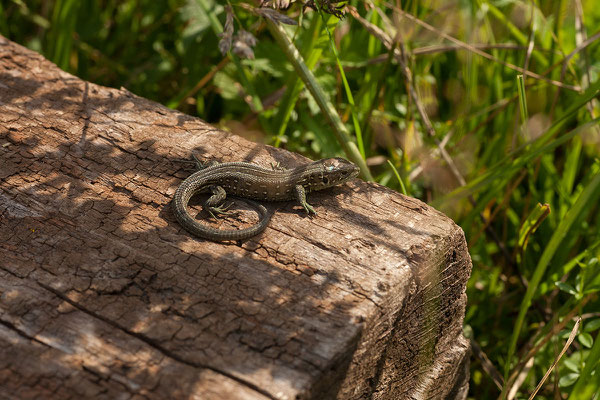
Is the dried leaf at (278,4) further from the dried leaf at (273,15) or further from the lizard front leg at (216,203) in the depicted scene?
the lizard front leg at (216,203)

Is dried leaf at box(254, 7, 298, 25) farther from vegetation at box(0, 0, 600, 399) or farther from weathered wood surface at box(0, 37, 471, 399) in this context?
weathered wood surface at box(0, 37, 471, 399)

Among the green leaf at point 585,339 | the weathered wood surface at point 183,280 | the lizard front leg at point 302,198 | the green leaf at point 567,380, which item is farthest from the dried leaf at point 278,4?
the green leaf at point 567,380

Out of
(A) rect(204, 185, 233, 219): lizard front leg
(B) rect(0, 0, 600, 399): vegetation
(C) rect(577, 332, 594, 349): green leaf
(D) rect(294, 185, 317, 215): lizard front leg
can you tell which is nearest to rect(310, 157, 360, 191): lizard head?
(D) rect(294, 185, 317, 215): lizard front leg

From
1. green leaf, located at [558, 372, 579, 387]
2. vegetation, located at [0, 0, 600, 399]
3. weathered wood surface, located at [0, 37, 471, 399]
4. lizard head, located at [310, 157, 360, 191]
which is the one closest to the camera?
weathered wood surface, located at [0, 37, 471, 399]

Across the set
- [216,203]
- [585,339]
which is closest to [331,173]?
[216,203]

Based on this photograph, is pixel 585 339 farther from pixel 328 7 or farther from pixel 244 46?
pixel 244 46

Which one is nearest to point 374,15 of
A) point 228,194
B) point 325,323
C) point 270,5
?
point 270,5

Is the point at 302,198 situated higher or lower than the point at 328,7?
lower
